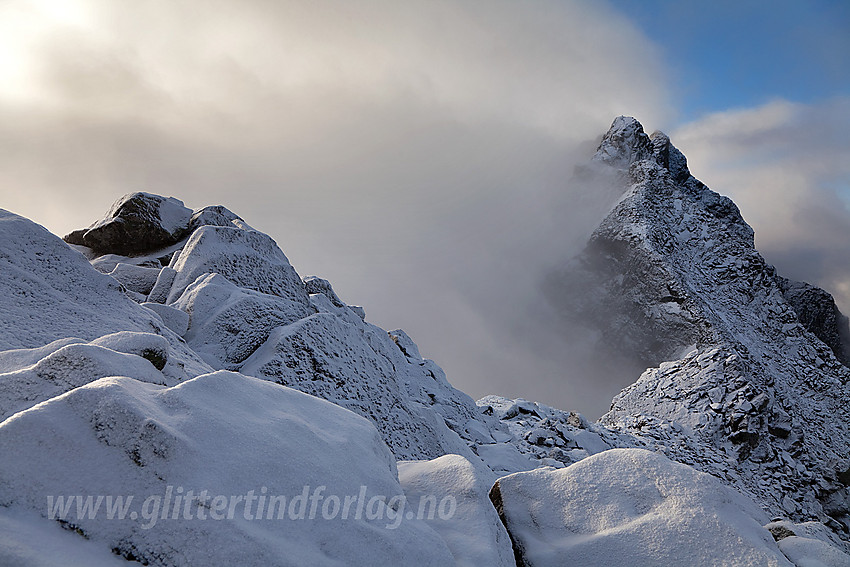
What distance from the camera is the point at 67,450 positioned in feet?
5.95

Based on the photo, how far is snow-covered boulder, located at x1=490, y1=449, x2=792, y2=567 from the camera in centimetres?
263

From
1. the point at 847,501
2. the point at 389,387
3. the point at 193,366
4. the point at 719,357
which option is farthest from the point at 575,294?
the point at 193,366

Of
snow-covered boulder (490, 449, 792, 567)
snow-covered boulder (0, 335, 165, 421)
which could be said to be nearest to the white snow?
snow-covered boulder (490, 449, 792, 567)

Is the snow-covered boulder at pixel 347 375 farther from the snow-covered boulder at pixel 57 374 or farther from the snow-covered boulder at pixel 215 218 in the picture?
the snow-covered boulder at pixel 215 218

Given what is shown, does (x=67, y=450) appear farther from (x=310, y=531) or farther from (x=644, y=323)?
(x=644, y=323)

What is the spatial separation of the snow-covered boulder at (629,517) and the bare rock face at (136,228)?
35.1ft

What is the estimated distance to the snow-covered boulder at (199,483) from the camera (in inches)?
68.0

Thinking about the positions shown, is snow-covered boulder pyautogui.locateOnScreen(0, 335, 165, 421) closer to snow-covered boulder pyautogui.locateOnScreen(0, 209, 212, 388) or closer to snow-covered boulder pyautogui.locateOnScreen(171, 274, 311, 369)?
snow-covered boulder pyautogui.locateOnScreen(0, 209, 212, 388)

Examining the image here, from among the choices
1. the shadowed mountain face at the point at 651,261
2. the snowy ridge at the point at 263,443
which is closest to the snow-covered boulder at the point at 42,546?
the snowy ridge at the point at 263,443

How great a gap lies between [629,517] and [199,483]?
8.39 feet

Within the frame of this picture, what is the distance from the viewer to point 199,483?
6.25ft

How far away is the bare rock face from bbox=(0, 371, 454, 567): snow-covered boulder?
1009 cm

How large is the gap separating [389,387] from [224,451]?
14.6ft

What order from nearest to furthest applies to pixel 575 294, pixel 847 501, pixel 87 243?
pixel 87 243 < pixel 847 501 < pixel 575 294
